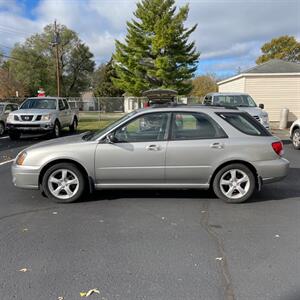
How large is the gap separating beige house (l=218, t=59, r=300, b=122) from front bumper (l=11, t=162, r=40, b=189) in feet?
63.2

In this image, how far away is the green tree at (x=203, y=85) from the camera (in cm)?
5876

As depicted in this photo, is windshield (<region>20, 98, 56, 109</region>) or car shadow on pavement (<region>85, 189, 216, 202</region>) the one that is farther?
windshield (<region>20, 98, 56, 109</region>)

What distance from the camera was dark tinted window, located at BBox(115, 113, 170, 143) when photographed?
5.70 m

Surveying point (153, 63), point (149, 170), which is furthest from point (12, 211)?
point (153, 63)

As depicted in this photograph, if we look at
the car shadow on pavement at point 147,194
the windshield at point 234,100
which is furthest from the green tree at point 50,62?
the car shadow on pavement at point 147,194

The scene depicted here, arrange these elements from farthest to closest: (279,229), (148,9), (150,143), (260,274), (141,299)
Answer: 1. (148,9)
2. (150,143)
3. (279,229)
4. (260,274)
5. (141,299)

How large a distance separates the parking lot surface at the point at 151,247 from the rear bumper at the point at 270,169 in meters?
0.43

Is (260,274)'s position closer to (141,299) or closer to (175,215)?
(141,299)

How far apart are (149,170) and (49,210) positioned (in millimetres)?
1652

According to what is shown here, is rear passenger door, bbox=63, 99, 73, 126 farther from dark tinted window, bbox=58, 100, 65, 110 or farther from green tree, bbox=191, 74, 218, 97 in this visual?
green tree, bbox=191, 74, 218, 97

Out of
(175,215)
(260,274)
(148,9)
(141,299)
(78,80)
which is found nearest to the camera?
(141,299)

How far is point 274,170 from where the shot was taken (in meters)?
5.71

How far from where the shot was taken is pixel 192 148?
562 centimetres

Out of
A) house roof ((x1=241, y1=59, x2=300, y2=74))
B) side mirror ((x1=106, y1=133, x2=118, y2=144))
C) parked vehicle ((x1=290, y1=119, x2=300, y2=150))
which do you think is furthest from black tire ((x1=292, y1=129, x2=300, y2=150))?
house roof ((x1=241, y1=59, x2=300, y2=74))
